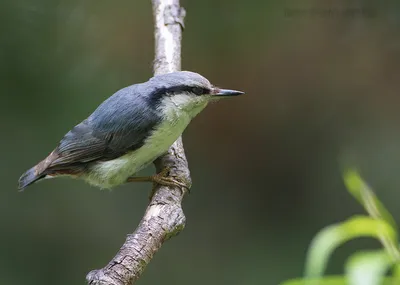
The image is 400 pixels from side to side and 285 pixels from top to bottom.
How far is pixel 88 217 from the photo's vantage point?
3.55 metres

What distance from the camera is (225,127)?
3895 mm

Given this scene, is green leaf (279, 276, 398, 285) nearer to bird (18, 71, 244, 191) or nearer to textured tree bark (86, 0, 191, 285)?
textured tree bark (86, 0, 191, 285)

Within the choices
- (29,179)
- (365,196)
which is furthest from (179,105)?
(365,196)

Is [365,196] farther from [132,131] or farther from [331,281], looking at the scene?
[132,131]

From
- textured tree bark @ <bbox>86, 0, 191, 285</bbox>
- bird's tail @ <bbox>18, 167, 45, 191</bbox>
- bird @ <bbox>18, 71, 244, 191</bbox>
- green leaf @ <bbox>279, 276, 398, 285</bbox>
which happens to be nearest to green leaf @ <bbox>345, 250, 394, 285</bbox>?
green leaf @ <bbox>279, 276, 398, 285</bbox>

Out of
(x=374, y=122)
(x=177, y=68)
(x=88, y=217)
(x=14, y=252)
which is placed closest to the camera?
(x=177, y=68)

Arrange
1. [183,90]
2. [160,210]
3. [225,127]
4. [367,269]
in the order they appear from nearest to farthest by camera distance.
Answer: [367,269] → [160,210] → [183,90] → [225,127]

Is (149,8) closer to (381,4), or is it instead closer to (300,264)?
(381,4)

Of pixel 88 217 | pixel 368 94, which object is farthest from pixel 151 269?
pixel 368 94

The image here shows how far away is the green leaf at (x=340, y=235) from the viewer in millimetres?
768

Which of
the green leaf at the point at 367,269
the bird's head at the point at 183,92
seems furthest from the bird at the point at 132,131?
the green leaf at the point at 367,269

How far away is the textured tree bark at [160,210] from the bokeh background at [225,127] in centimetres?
114

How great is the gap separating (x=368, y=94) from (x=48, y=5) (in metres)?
2.09

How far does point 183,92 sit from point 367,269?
1384mm
